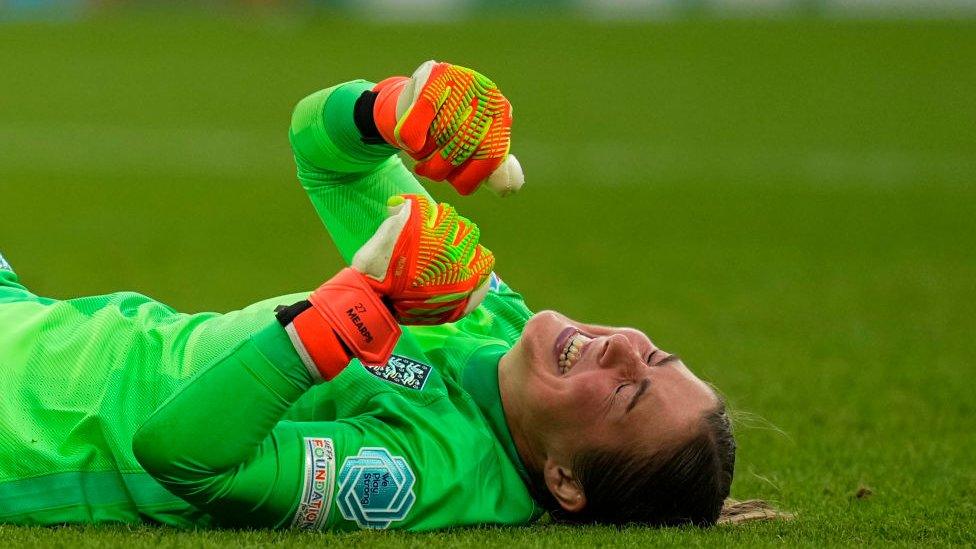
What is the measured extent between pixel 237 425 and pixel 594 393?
939 millimetres

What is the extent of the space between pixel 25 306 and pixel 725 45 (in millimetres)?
24070

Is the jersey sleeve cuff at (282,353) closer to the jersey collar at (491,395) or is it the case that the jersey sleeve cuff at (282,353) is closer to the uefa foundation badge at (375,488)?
the uefa foundation badge at (375,488)

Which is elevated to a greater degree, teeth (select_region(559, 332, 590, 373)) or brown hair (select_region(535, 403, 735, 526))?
teeth (select_region(559, 332, 590, 373))

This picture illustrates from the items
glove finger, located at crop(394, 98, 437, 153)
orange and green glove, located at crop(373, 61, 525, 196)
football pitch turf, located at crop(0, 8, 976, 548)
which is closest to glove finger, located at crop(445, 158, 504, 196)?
orange and green glove, located at crop(373, 61, 525, 196)

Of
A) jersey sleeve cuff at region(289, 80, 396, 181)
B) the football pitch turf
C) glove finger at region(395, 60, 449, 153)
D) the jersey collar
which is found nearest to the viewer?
glove finger at region(395, 60, 449, 153)

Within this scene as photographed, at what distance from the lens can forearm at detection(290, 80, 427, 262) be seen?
433 cm

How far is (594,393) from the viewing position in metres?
3.84

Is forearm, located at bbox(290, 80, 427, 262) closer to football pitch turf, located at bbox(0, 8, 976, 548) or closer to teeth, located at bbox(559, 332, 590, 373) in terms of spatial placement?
teeth, located at bbox(559, 332, 590, 373)

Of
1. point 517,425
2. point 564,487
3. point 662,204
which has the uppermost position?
point 517,425

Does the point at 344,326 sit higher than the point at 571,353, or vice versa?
the point at 344,326

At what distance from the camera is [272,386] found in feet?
11.5

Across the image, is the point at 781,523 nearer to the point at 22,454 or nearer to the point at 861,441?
the point at 861,441

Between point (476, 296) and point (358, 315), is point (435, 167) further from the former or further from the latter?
point (358, 315)

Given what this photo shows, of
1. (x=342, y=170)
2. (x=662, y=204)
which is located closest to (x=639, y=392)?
(x=342, y=170)
